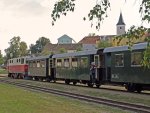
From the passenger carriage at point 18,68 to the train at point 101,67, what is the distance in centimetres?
526

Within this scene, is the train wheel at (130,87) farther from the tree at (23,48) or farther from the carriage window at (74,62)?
the tree at (23,48)

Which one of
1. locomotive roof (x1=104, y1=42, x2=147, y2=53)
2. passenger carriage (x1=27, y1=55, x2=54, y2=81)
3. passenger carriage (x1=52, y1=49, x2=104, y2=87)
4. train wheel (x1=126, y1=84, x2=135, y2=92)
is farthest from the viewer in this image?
passenger carriage (x1=27, y1=55, x2=54, y2=81)

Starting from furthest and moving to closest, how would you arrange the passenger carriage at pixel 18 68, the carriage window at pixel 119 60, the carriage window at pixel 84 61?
the passenger carriage at pixel 18 68 < the carriage window at pixel 84 61 < the carriage window at pixel 119 60

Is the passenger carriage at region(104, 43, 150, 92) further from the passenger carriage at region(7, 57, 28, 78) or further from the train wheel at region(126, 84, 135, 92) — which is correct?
the passenger carriage at region(7, 57, 28, 78)

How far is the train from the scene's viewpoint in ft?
88.4

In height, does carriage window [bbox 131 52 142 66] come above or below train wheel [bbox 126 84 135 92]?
above

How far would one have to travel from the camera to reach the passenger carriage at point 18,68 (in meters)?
59.9

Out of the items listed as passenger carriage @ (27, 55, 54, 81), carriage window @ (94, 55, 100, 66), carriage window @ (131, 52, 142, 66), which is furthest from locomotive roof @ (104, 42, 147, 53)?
passenger carriage @ (27, 55, 54, 81)

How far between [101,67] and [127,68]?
5392mm

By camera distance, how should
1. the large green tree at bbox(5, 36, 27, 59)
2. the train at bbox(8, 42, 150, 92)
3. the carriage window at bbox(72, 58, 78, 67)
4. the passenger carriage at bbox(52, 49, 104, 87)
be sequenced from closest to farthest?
the train at bbox(8, 42, 150, 92) → the passenger carriage at bbox(52, 49, 104, 87) → the carriage window at bbox(72, 58, 78, 67) → the large green tree at bbox(5, 36, 27, 59)

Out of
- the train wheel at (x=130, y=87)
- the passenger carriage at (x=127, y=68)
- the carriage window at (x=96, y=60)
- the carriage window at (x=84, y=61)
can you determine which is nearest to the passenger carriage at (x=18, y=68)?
the carriage window at (x=84, y=61)

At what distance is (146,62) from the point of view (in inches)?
414

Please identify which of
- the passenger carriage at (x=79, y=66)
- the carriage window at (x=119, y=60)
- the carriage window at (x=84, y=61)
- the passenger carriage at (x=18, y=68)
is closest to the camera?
the carriage window at (x=119, y=60)

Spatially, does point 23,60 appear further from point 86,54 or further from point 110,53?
point 110,53
